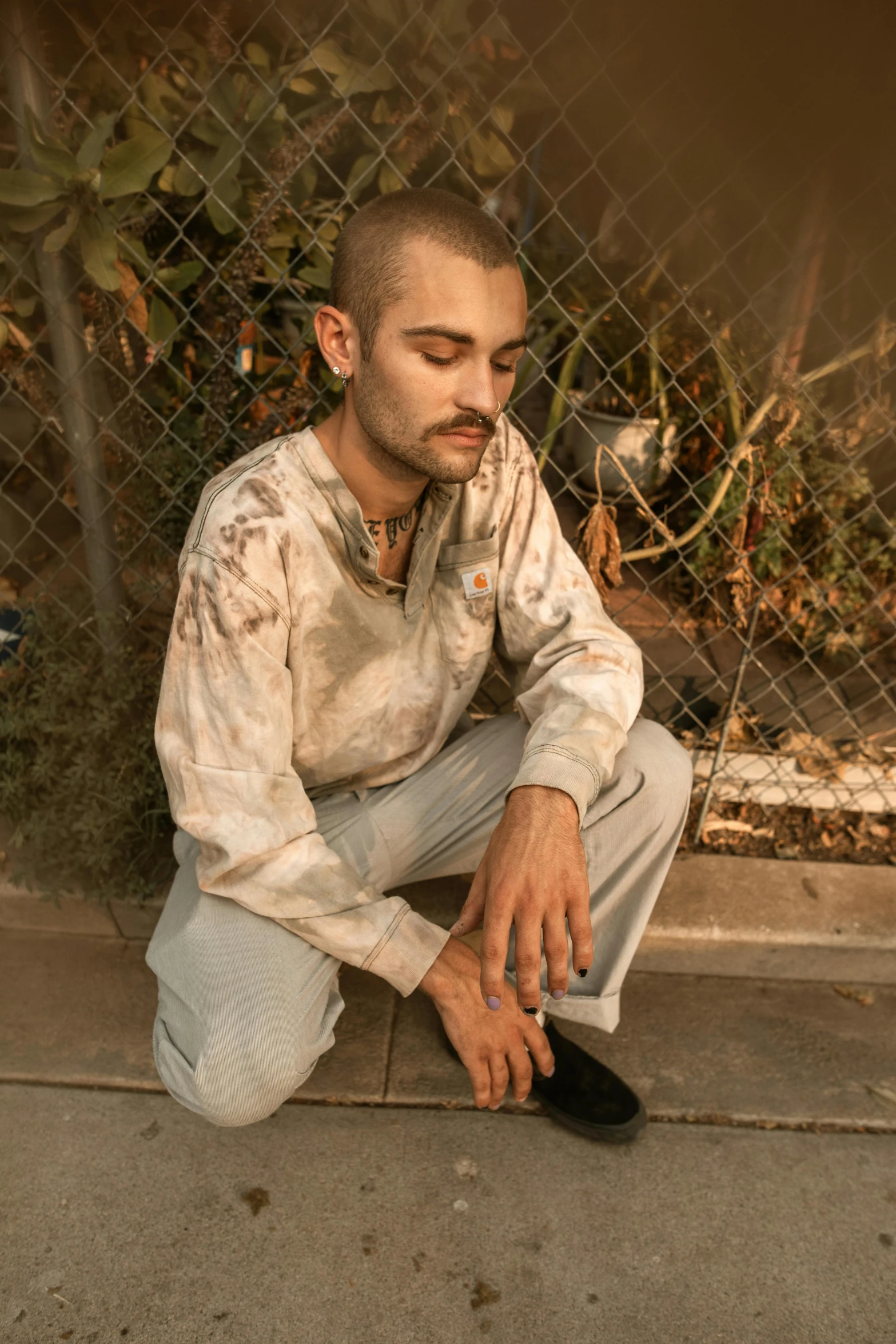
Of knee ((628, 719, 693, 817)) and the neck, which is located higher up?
the neck

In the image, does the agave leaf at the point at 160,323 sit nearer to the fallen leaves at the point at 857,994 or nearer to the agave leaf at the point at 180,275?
the agave leaf at the point at 180,275

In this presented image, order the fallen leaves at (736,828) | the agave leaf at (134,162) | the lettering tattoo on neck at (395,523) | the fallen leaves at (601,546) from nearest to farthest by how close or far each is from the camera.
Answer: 1. the lettering tattoo on neck at (395,523)
2. the agave leaf at (134,162)
3. the fallen leaves at (601,546)
4. the fallen leaves at (736,828)

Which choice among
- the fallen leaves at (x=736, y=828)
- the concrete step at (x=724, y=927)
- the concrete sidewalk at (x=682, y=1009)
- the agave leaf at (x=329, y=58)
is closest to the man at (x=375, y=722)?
the concrete sidewalk at (x=682, y=1009)

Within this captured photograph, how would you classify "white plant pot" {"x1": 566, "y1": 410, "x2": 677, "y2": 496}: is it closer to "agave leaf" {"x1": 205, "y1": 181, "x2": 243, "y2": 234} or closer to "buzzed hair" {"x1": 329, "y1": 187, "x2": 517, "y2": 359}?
"agave leaf" {"x1": 205, "y1": 181, "x2": 243, "y2": 234}

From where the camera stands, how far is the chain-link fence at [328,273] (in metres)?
2.04

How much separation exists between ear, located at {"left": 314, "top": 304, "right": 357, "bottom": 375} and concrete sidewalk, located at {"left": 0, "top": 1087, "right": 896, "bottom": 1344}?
1.53 meters

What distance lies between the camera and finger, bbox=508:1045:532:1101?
163 cm

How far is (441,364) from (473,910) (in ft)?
3.12

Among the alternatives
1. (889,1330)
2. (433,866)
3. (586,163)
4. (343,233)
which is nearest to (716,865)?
Result: (433,866)

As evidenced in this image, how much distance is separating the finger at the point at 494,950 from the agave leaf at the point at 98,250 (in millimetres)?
1524

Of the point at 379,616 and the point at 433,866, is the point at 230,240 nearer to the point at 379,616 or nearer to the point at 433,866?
the point at 379,616

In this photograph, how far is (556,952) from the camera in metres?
1.54

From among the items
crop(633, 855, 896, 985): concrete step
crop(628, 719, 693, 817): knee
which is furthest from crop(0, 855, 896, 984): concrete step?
crop(628, 719, 693, 817): knee

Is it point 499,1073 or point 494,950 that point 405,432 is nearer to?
point 494,950
